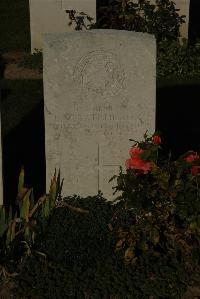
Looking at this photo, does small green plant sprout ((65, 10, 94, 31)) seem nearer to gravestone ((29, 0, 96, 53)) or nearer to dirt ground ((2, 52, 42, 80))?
gravestone ((29, 0, 96, 53))

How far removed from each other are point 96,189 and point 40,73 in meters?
5.05

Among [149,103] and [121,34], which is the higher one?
[121,34]

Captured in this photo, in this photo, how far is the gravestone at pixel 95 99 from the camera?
565 cm

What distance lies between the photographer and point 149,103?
5793 millimetres

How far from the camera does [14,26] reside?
47.9 ft

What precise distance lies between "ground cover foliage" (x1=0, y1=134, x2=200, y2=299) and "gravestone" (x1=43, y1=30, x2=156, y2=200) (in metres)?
0.42

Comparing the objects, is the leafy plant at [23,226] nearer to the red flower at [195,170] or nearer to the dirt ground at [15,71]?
the red flower at [195,170]

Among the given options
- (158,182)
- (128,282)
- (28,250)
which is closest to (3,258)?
(28,250)

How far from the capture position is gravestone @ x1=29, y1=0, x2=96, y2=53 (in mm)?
11477

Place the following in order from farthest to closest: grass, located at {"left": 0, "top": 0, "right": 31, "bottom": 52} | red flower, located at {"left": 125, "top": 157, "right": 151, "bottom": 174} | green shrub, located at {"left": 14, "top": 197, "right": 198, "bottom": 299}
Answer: grass, located at {"left": 0, "top": 0, "right": 31, "bottom": 52}, red flower, located at {"left": 125, "top": 157, "right": 151, "bottom": 174}, green shrub, located at {"left": 14, "top": 197, "right": 198, "bottom": 299}

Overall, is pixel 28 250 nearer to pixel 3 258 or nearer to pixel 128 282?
pixel 3 258

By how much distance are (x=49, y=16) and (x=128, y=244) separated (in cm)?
709

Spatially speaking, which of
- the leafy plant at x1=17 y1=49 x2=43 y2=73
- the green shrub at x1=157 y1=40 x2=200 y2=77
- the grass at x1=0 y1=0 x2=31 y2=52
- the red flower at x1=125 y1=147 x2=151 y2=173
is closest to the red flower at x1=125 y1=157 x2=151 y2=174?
the red flower at x1=125 y1=147 x2=151 y2=173

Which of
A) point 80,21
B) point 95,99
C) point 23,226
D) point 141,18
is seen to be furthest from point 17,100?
point 23,226
